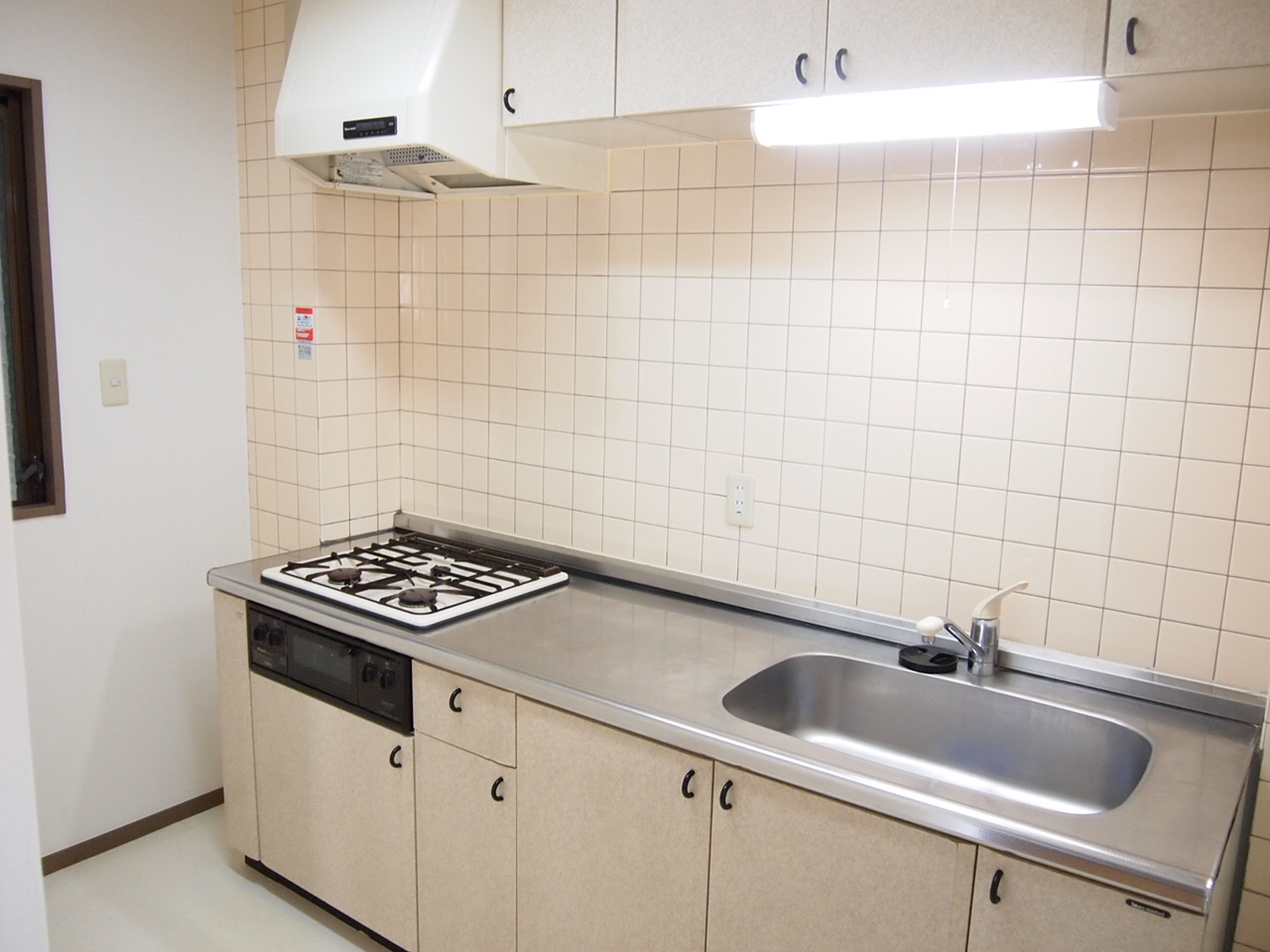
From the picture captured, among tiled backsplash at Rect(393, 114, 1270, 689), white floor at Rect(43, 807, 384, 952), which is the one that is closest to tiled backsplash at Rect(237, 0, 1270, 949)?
tiled backsplash at Rect(393, 114, 1270, 689)

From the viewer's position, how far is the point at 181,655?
122 inches

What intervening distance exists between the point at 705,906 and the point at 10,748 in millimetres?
1204

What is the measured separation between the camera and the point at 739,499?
2.43 metres

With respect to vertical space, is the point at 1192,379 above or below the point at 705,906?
above

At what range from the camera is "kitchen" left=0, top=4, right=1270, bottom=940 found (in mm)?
2322

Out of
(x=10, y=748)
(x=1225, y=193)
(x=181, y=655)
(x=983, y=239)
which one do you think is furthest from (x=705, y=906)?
(x=181, y=655)

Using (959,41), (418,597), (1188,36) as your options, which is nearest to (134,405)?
(418,597)

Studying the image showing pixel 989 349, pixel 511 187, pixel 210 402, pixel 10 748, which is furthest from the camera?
pixel 210 402

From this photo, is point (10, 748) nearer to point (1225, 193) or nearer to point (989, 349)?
point (989, 349)

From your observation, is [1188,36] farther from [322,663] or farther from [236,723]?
[236,723]

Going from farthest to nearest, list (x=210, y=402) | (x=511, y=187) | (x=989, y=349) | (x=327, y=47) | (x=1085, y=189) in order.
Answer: (x=210, y=402) → (x=511, y=187) → (x=327, y=47) → (x=989, y=349) → (x=1085, y=189)

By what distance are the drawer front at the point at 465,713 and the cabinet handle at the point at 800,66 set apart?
4.29ft

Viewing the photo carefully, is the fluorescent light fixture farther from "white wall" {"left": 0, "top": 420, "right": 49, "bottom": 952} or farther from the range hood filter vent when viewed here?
"white wall" {"left": 0, "top": 420, "right": 49, "bottom": 952}

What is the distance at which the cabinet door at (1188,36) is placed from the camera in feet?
4.55
